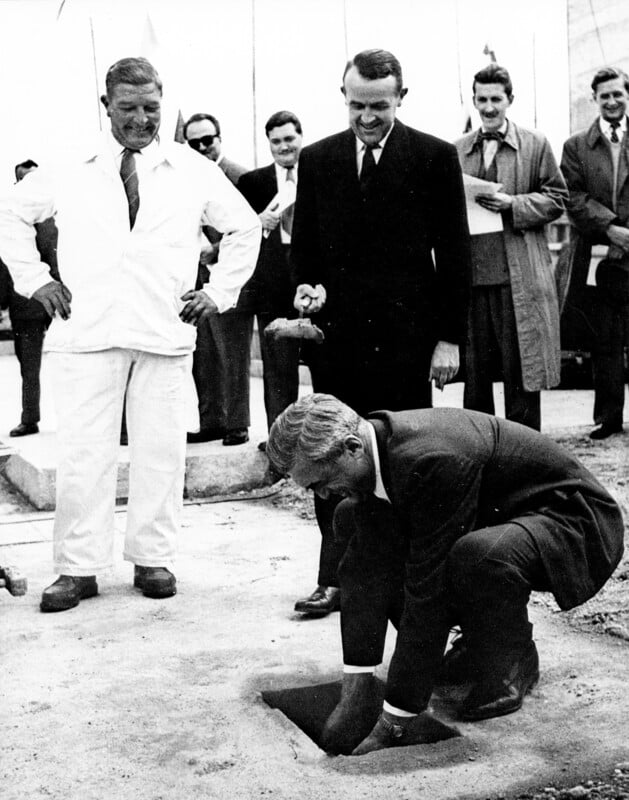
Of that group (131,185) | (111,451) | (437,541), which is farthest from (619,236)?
(437,541)

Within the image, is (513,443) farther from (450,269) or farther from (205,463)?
(205,463)

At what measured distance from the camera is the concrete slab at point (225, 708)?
3068 millimetres

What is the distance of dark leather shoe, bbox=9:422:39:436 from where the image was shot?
303 inches

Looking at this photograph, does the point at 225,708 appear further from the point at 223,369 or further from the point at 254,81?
the point at 254,81

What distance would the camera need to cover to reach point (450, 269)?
169 inches

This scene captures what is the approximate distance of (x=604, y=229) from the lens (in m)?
6.88

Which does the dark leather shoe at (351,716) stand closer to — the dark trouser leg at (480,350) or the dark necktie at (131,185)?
the dark necktie at (131,185)

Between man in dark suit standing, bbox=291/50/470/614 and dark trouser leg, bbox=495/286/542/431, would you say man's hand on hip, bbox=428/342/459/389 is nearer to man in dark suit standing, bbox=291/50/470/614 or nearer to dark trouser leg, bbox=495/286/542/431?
man in dark suit standing, bbox=291/50/470/614

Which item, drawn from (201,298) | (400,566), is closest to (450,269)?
(201,298)

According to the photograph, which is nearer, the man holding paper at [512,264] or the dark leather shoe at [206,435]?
the man holding paper at [512,264]

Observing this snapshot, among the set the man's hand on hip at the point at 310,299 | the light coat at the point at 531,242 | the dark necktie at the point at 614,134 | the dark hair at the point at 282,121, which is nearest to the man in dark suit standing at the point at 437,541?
the man's hand on hip at the point at 310,299

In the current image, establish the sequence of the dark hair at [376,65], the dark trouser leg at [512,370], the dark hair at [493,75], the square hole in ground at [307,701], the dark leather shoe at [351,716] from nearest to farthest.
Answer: the dark leather shoe at [351,716], the square hole in ground at [307,701], the dark hair at [376,65], the dark hair at [493,75], the dark trouser leg at [512,370]

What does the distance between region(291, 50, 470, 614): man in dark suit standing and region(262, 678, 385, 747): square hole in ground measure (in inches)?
28.0

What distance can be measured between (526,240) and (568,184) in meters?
0.97
